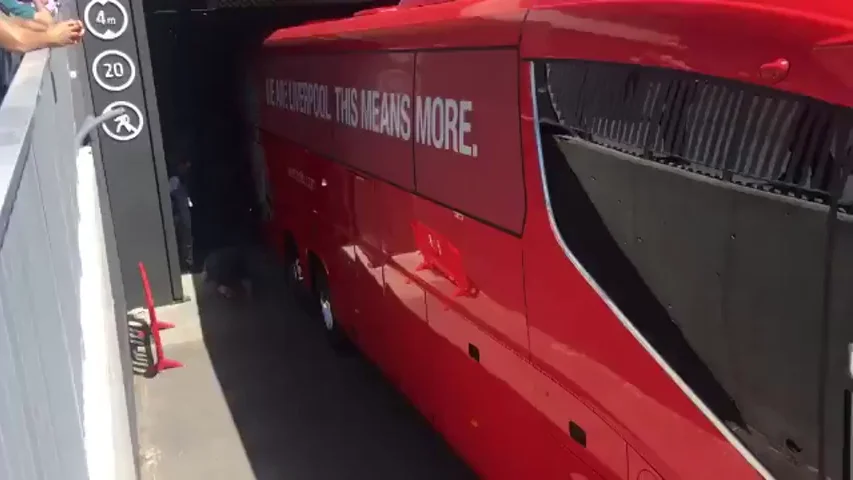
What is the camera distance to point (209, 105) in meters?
14.3

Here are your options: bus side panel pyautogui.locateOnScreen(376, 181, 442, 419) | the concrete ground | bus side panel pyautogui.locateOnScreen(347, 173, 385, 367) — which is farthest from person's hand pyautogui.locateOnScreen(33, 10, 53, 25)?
the concrete ground

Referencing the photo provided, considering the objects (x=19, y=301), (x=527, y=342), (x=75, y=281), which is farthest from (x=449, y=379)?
(x=19, y=301)

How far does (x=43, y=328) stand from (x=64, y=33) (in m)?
2.95

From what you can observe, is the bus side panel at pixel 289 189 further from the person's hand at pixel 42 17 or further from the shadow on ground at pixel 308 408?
the person's hand at pixel 42 17

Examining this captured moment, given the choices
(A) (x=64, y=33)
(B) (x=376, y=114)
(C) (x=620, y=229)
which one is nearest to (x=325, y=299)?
(B) (x=376, y=114)

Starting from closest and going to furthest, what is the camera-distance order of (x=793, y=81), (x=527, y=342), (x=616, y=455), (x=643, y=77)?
1. (x=793, y=81)
2. (x=643, y=77)
3. (x=616, y=455)
4. (x=527, y=342)

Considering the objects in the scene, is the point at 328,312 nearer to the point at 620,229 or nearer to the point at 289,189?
the point at 289,189

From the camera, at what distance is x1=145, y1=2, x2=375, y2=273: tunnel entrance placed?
543 inches

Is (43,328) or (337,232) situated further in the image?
(337,232)

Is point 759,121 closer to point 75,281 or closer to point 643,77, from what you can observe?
point 643,77

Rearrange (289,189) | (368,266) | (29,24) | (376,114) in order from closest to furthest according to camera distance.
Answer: (29,24), (376,114), (368,266), (289,189)

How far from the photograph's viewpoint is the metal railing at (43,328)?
164cm

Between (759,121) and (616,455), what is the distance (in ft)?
5.32

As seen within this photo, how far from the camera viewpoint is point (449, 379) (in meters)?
5.68
